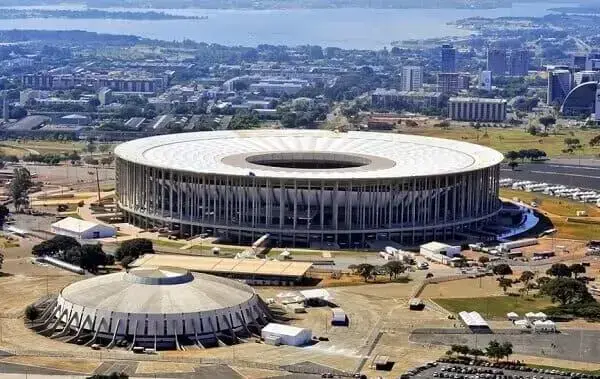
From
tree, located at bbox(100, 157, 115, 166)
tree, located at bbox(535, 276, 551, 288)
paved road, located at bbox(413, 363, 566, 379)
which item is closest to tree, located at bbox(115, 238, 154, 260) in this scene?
tree, located at bbox(535, 276, 551, 288)

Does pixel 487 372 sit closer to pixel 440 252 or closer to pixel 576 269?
pixel 576 269

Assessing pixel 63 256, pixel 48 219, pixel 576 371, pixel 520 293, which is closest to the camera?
pixel 576 371

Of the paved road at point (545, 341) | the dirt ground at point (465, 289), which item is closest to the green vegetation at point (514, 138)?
the dirt ground at point (465, 289)

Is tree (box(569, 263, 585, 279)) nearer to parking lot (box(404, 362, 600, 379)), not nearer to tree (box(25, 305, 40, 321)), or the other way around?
parking lot (box(404, 362, 600, 379))

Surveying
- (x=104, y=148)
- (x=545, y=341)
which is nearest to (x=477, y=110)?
(x=104, y=148)

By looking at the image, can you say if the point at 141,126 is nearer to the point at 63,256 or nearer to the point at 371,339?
the point at 63,256

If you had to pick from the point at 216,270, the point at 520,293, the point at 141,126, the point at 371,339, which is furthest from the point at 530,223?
the point at 141,126
